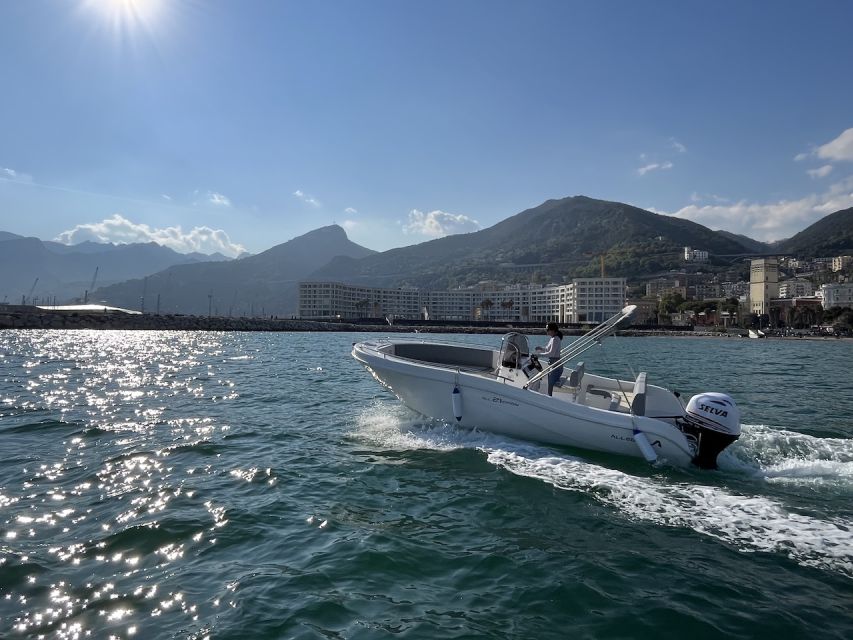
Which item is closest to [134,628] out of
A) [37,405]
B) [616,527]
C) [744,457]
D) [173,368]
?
[616,527]

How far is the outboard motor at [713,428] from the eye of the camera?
28.4 ft

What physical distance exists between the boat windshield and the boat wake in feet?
7.39

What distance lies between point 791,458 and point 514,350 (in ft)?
18.5

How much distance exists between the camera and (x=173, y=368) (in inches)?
1001

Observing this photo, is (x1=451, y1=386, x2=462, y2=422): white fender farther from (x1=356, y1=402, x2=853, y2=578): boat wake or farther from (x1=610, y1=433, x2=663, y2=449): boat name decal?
(x1=610, y1=433, x2=663, y2=449): boat name decal

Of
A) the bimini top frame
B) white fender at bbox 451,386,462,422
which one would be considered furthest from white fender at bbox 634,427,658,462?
white fender at bbox 451,386,462,422

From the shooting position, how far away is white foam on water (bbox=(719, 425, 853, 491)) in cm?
813

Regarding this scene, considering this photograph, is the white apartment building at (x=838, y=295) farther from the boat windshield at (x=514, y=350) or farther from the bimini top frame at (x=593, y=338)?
the bimini top frame at (x=593, y=338)

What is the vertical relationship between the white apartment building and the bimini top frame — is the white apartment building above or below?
above

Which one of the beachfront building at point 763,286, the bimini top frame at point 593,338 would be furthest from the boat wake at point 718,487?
the beachfront building at point 763,286

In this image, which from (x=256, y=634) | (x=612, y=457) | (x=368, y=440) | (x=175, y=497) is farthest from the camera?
(x=368, y=440)

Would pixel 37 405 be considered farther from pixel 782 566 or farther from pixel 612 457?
pixel 782 566

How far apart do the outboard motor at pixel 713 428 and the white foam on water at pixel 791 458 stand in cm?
49

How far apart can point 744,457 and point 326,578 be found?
8.23m
